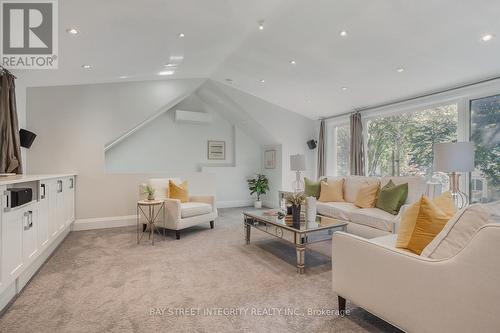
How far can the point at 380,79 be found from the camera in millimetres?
4332

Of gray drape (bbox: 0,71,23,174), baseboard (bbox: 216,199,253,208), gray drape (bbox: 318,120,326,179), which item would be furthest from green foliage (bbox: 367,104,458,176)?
gray drape (bbox: 0,71,23,174)

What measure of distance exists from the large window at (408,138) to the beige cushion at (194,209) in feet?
11.6

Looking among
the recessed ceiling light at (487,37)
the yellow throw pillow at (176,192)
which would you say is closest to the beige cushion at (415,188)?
the recessed ceiling light at (487,37)

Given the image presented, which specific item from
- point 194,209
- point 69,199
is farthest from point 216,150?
point 69,199

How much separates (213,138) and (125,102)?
260 cm

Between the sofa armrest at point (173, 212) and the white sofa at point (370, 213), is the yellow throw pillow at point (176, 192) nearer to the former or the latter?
the sofa armrest at point (173, 212)

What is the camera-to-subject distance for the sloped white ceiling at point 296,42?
8.89ft

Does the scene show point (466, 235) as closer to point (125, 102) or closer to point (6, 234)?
point (6, 234)

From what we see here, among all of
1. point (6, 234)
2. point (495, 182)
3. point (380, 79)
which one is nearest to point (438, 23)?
point (380, 79)

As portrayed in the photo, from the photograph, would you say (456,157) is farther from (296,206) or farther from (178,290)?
(178,290)

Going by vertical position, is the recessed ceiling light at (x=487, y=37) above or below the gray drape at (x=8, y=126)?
above

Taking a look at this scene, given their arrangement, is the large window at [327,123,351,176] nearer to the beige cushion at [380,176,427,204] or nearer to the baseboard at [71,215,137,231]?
the beige cushion at [380,176,427,204]

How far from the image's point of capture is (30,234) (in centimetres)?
244

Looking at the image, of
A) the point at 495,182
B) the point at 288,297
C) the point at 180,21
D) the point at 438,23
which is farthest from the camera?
the point at 495,182
